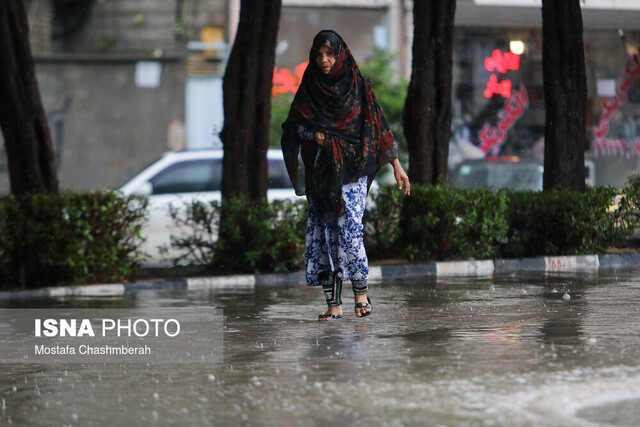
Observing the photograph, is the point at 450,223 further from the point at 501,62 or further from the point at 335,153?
the point at 501,62

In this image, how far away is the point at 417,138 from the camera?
14.9 m

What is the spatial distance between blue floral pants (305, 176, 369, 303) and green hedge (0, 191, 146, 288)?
162 inches

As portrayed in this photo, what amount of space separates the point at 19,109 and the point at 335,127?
593 centimetres

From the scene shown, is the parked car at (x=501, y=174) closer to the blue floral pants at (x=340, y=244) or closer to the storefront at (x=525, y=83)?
the storefront at (x=525, y=83)

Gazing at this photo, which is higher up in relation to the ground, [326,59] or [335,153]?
[326,59]

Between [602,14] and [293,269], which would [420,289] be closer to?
[293,269]

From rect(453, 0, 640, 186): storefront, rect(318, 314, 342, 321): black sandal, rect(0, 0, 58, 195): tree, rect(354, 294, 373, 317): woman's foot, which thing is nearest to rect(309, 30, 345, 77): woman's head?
rect(354, 294, 373, 317): woman's foot

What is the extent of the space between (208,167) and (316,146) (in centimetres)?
888

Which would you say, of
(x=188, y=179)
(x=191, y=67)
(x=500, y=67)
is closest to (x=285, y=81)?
(x=191, y=67)

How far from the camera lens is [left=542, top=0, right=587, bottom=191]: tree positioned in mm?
15555

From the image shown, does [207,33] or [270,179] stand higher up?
[207,33]

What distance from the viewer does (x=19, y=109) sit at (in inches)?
523

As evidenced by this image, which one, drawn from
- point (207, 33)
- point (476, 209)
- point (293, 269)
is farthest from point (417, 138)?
point (207, 33)

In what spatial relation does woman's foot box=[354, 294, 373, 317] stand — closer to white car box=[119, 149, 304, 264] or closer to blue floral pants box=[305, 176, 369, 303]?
blue floral pants box=[305, 176, 369, 303]
